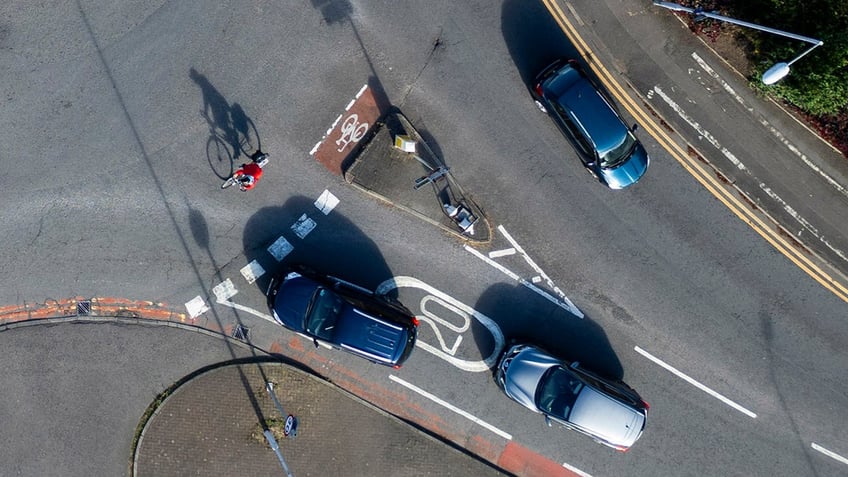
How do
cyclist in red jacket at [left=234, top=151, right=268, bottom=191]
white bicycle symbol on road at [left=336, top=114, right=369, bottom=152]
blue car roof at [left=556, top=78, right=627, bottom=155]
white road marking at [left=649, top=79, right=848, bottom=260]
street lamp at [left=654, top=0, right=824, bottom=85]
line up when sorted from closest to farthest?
street lamp at [left=654, top=0, right=824, bottom=85] → blue car roof at [left=556, top=78, right=627, bottom=155] → cyclist in red jacket at [left=234, top=151, right=268, bottom=191] → white bicycle symbol on road at [left=336, top=114, right=369, bottom=152] → white road marking at [left=649, top=79, right=848, bottom=260]

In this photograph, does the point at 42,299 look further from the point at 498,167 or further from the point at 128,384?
the point at 498,167

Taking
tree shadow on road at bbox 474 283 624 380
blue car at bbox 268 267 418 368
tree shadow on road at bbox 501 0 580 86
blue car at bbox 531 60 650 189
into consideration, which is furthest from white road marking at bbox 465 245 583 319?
tree shadow on road at bbox 501 0 580 86

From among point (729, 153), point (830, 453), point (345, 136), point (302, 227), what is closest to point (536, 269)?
point (729, 153)

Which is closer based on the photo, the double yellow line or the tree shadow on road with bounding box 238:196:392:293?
the tree shadow on road with bounding box 238:196:392:293

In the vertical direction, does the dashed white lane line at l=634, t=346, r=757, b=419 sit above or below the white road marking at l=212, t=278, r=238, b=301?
above

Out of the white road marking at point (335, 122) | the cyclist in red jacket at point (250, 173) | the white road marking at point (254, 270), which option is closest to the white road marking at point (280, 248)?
the white road marking at point (254, 270)

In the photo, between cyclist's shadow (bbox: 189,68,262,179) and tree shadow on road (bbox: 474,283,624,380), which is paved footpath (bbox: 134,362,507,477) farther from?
cyclist's shadow (bbox: 189,68,262,179)
